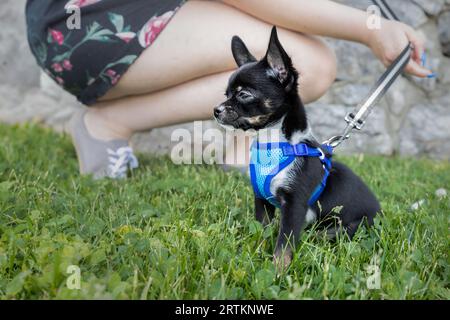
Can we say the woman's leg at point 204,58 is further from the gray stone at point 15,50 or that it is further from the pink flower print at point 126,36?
the gray stone at point 15,50

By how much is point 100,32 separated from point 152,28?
24 centimetres

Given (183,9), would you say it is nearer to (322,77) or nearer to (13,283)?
(322,77)

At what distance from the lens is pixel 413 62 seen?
6.91 feet

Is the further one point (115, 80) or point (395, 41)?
point (115, 80)

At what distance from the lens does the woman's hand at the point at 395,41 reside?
6.72ft

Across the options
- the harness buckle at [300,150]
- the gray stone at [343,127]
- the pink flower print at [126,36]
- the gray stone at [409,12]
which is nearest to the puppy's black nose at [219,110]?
the harness buckle at [300,150]

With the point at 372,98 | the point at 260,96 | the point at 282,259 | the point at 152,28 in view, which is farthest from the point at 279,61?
the point at 152,28

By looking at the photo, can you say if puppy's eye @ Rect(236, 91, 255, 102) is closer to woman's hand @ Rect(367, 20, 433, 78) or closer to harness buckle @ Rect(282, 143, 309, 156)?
harness buckle @ Rect(282, 143, 309, 156)

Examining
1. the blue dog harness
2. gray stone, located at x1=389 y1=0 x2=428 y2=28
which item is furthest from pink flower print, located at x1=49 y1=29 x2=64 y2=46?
gray stone, located at x1=389 y1=0 x2=428 y2=28

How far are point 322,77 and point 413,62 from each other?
44cm

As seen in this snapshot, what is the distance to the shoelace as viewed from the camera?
8.36 ft

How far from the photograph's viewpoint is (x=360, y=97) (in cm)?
393

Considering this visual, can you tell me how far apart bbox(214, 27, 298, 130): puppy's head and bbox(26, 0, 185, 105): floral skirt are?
823 mm

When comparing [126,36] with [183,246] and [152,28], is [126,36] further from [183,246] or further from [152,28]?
[183,246]
